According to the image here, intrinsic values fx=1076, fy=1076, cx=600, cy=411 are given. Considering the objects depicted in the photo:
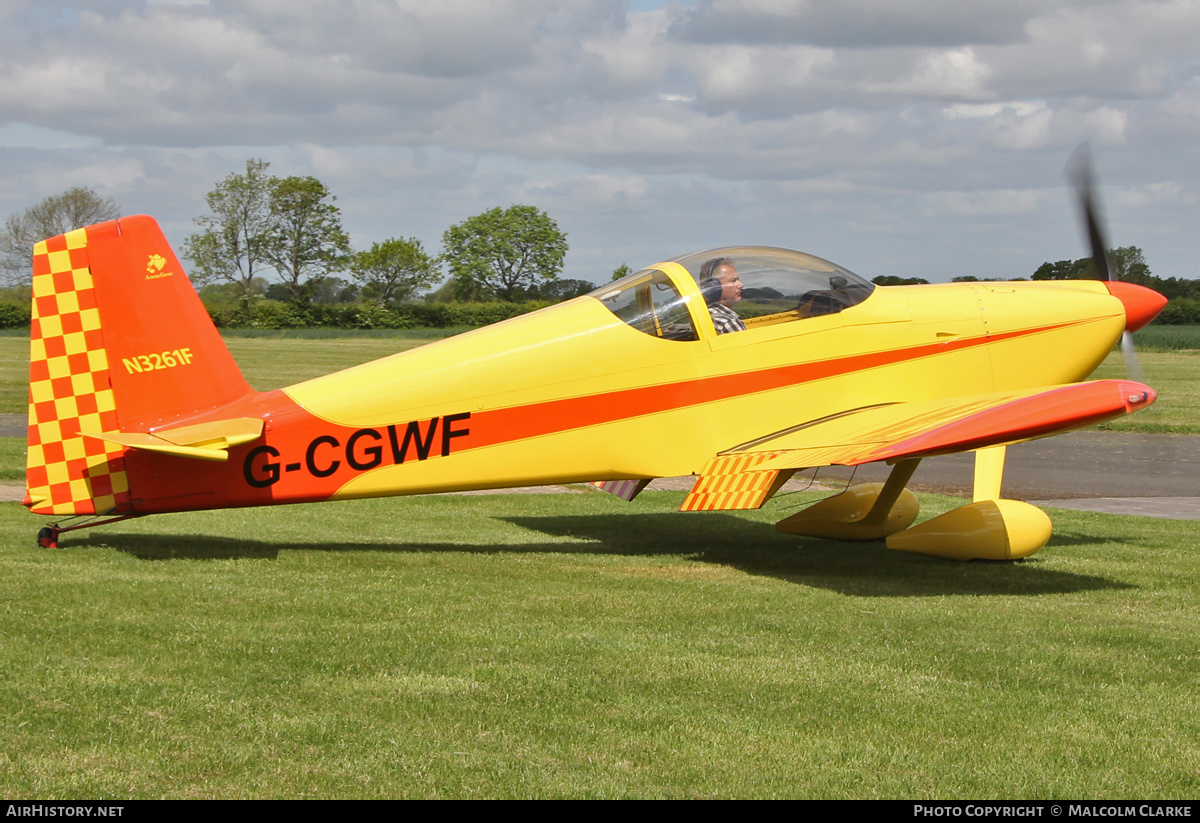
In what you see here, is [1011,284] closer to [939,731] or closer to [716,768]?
[939,731]

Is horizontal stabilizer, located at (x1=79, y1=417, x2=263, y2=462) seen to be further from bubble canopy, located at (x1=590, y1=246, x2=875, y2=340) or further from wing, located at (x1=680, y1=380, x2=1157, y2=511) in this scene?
wing, located at (x1=680, y1=380, x2=1157, y2=511)

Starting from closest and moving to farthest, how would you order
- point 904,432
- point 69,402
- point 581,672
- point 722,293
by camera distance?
point 581,672 → point 904,432 → point 69,402 → point 722,293

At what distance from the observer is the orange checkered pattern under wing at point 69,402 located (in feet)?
23.6

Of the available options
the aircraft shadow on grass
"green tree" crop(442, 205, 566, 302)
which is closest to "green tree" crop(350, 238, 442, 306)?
"green tree" crop(442, 205, 566, 302)

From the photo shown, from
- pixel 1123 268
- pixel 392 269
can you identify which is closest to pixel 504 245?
pixel 392 269

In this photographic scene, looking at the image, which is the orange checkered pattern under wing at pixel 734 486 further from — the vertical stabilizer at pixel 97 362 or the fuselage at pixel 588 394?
the vertical stabilizer at pixel 97 362

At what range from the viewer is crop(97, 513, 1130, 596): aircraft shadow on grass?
24.3ft

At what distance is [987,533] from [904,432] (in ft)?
4.83

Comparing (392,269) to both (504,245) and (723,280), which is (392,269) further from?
(723,280)

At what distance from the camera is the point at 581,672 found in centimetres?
492

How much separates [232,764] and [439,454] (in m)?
3.91

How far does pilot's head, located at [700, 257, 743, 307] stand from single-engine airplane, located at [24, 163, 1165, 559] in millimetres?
15

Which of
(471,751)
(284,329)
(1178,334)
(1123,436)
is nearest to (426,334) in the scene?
(284,329)

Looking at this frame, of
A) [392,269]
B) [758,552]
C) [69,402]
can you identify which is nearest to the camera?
[69,402]
